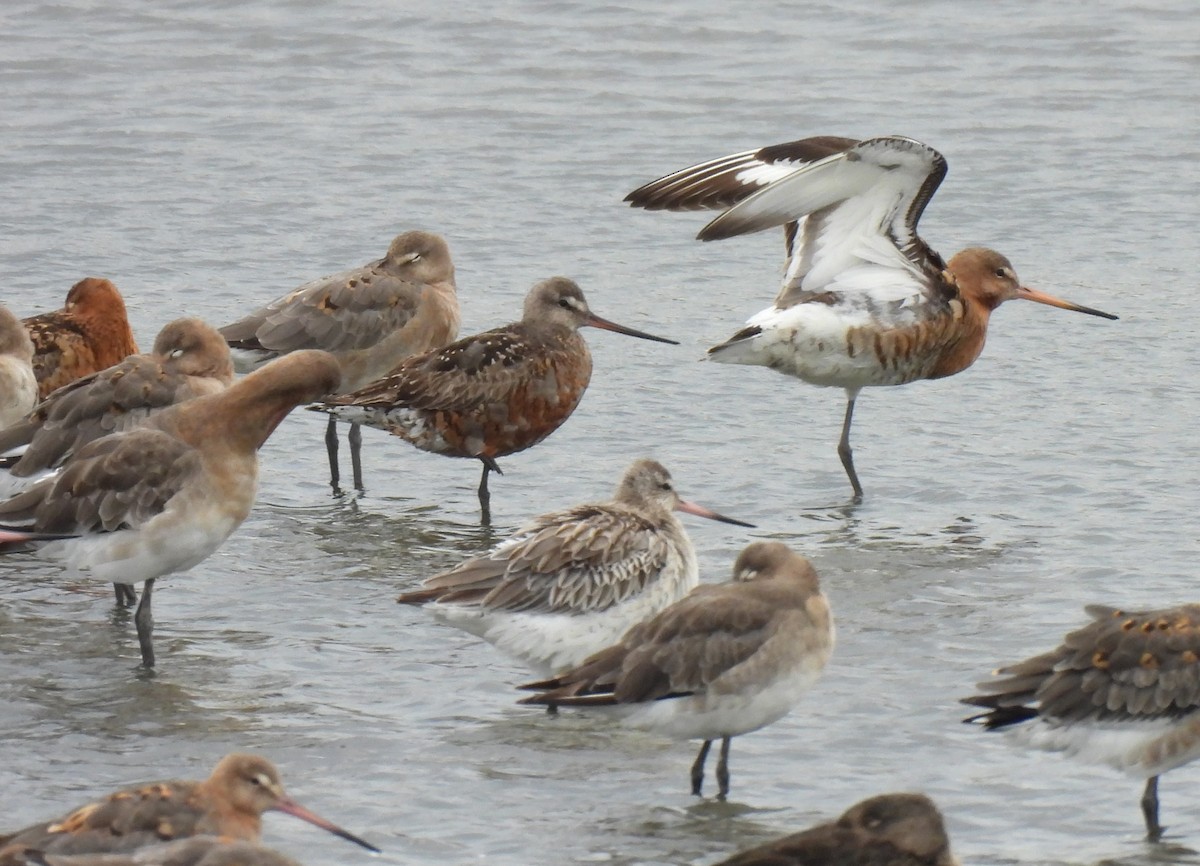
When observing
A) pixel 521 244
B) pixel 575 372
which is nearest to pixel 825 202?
pixel 575 372

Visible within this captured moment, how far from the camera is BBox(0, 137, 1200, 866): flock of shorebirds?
22.3 feet

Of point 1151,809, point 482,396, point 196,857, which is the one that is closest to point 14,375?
point 482,396

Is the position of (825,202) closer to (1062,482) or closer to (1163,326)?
(1062,482)

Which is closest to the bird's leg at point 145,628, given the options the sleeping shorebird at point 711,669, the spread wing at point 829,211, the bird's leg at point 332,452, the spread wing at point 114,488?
the spread wing at point 114,488

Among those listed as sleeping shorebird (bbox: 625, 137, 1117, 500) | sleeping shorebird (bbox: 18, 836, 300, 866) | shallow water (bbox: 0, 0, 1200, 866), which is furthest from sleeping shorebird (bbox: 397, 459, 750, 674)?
sleeping shorebird (bbox: 625, 137, 1117, 500)

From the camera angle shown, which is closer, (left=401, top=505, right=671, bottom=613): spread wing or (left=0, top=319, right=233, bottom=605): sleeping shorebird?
(left=401, top=505, right=671, bottom=613): spread wing

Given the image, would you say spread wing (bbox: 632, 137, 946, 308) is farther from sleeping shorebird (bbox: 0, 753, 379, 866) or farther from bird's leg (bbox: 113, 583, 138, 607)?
sleeping shorebird (bbox: 0, 753, 379, 866)

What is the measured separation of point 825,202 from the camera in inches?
456

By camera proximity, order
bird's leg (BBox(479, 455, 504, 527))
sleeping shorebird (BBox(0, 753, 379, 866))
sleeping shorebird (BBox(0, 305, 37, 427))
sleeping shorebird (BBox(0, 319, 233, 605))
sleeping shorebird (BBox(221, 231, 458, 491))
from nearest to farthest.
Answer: sleeping shorebird (BBox(0, 753, 379, 866))
sleeping shorebird (BBox(0, 319, 233, 605))
sleeping shorebird (BBox(0, 305, 37, 427))
bird's leg (BBox(479, 455, 504, 527))
sleeping shorebird (BBox(221, 231, 458, 491))

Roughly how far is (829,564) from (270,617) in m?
2.57

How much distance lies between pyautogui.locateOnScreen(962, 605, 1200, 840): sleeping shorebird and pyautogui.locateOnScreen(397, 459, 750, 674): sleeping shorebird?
151cm

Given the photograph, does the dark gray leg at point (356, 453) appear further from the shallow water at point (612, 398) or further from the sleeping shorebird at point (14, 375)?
the sleeping shorebird at point (14, 375)

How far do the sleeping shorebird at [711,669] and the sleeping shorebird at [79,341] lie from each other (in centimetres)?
459

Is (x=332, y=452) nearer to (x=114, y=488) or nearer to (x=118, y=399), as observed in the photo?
(x=118, y=399)
